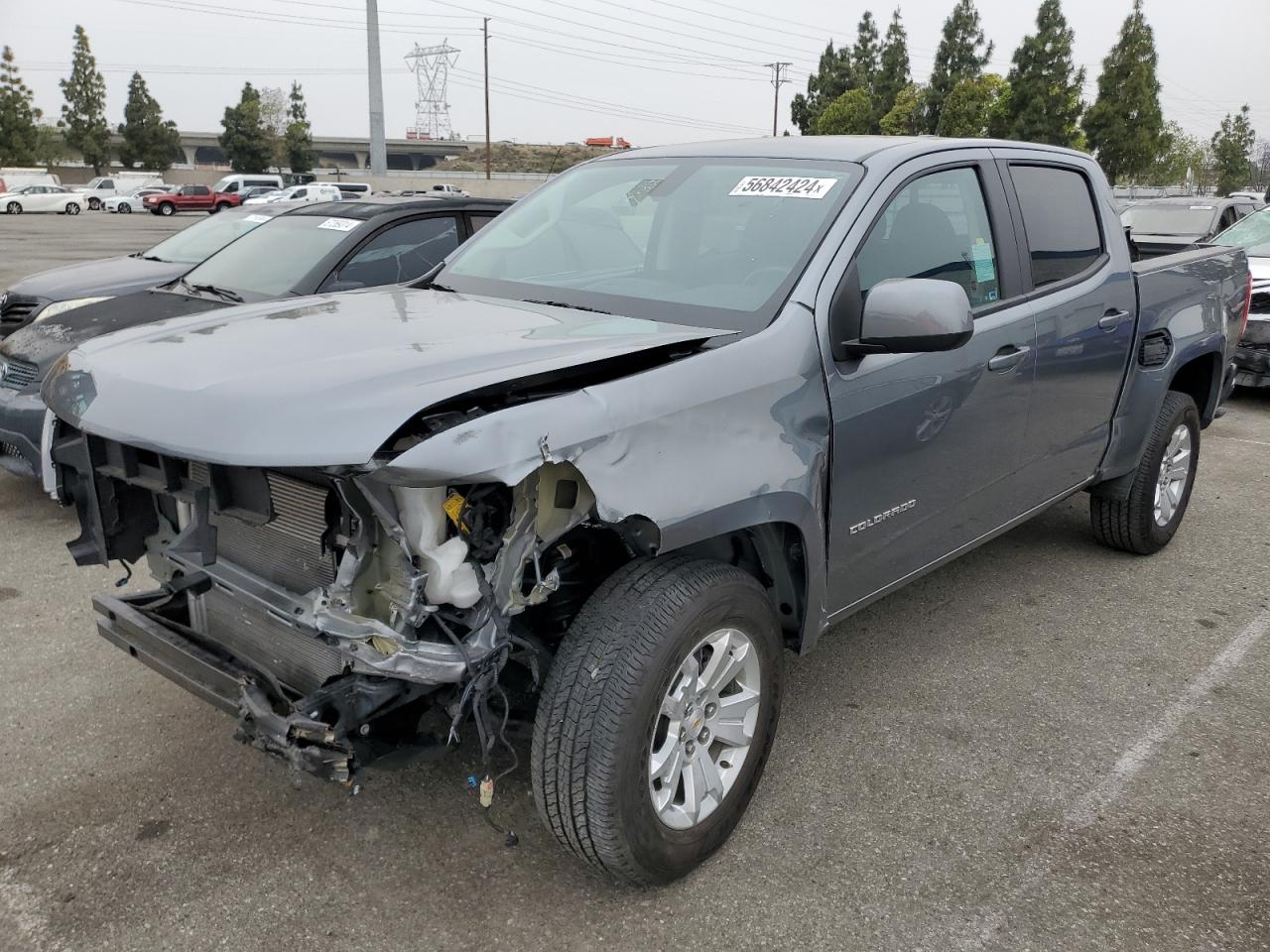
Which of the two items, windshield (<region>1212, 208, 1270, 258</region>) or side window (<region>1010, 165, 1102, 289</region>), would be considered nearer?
side window (<region>1010, 165, 1102, 289</region>)

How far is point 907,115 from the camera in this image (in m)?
48.1

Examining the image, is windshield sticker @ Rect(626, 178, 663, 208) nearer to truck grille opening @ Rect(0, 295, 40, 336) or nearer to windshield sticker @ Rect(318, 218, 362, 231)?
windshield sticker @ Rect(318, 218, 362, 231)

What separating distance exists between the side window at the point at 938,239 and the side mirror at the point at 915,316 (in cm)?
25

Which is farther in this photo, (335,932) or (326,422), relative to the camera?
(335,932)

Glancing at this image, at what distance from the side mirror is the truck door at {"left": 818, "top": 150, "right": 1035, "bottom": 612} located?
161 millimetres

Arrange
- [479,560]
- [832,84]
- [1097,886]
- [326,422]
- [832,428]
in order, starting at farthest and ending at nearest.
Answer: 1. [832,84]
2. [832,428]
3. [1097,886]
4. [479,560]
5. [326,422]

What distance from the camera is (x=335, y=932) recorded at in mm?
2482

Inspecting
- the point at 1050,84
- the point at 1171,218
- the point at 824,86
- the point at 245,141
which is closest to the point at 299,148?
the point at 245,141

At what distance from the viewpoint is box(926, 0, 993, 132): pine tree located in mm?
46031

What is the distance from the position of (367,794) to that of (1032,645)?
2.66 meters

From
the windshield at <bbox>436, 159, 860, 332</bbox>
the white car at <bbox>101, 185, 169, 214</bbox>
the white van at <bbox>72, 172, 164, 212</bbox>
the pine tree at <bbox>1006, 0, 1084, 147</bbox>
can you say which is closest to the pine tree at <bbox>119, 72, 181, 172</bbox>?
the white van at <bbox>72, 172, 164, 212</bbox>

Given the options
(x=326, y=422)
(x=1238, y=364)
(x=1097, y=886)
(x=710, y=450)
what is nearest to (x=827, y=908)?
(x=1097, y=886)

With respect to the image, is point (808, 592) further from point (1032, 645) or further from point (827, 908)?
point (1032, 645)

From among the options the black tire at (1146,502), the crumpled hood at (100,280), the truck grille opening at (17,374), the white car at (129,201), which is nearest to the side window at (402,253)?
the crumpled hood at (100,280)
